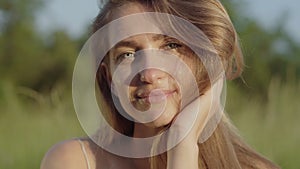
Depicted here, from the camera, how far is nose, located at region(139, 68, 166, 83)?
5.90 ft

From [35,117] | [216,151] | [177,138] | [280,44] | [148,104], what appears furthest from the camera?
[280,44]

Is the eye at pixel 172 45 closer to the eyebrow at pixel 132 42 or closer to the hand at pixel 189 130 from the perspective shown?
the eyebrow at pixel 132 42

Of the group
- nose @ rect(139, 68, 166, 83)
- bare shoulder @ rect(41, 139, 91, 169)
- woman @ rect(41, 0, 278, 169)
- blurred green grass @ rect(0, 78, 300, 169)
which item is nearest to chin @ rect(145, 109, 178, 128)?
woman @ rect(41, 0, 278, 169)

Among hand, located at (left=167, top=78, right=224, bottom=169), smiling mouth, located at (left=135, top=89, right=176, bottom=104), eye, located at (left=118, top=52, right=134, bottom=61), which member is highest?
eye, located at (left=118, top=52, right=134, bottom=61)

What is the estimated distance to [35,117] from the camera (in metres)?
6.54

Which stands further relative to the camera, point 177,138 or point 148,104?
point 177,138

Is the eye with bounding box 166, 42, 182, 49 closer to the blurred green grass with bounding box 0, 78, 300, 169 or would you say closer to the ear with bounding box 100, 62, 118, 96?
the ear with bounding box 100, 62, 118, 96

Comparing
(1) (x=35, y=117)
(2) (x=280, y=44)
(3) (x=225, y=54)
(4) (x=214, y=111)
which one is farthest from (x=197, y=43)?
(2) (x=280, y=44)

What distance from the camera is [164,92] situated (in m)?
Result: 1.82

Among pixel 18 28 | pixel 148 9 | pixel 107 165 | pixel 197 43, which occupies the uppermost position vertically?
pixel 18 28

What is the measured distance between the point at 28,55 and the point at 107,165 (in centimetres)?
1811

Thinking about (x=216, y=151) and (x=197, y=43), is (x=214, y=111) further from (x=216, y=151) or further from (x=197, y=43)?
(x=197, y=43)

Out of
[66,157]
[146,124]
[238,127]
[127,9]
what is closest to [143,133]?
[146,124]

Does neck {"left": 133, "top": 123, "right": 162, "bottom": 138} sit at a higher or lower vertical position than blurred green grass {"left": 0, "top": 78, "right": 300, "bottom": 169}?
higher
